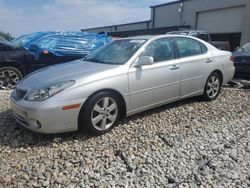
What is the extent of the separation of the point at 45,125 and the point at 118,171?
115 cm

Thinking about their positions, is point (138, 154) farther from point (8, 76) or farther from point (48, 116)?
point (8, 76)

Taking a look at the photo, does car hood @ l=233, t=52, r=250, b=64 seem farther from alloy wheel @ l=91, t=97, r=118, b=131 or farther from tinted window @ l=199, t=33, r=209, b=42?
tinted window @ l=199, t=33, r=209, b=42

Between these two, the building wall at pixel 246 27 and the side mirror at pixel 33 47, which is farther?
the building wall at pixel 246 27

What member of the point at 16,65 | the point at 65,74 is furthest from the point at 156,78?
the point at 16,65

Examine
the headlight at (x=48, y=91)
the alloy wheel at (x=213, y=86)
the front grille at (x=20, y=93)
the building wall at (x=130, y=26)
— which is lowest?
the building wall at (x=130, y=26)

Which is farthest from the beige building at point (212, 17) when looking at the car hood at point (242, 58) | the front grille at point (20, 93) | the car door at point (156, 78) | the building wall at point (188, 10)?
the front grille at point (20, 93)

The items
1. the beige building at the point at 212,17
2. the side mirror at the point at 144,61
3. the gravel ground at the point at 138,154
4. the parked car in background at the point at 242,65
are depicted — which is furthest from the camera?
the beige building at the point at 212,17

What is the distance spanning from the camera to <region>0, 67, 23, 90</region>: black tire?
703 centimetres

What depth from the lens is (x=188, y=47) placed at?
5367mm

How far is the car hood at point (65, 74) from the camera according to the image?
150 inches

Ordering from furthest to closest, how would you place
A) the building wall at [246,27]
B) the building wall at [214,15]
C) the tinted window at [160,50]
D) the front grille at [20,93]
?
1. the building wall at [214,15]
2. the building wall at [246,27]
3. the tinted window at [160,50]
4. the front grille at [20,93]

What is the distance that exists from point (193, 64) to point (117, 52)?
1.49 m

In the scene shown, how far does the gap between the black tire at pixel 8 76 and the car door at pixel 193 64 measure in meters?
4.29

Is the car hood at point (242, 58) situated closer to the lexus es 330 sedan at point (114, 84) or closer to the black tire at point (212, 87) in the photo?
the black tire at point (212, 87)
